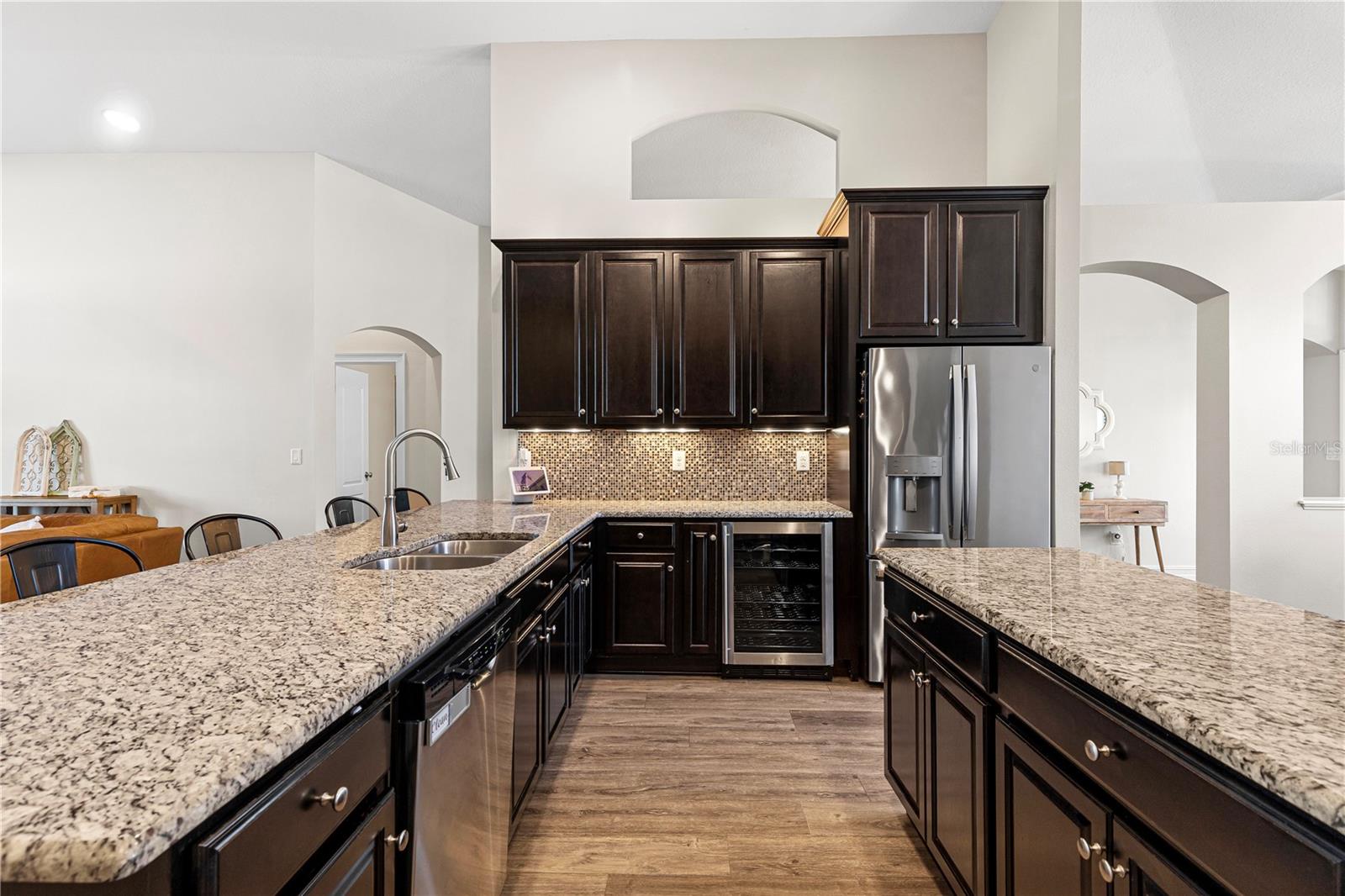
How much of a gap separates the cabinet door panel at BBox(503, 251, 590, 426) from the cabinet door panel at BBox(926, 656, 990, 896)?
2.63 metres

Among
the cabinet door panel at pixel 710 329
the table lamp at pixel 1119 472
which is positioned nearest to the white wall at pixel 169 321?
the cabinet door panel at pixel 710 329

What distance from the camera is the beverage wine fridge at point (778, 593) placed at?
11.6ft

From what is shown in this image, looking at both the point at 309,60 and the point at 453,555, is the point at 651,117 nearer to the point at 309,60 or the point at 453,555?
A: the point at 309,60

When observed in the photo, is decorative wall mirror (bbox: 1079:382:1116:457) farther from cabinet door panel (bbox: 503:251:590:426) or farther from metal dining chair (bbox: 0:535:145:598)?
metal dining chair (bbox: 0:535:145:598)

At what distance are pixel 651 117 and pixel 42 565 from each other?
368cm

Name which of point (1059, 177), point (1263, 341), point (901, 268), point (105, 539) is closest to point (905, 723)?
point (901, 268)

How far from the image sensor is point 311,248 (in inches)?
209

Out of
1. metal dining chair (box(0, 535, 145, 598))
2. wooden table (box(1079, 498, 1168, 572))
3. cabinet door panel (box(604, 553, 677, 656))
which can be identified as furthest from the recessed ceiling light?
wooden table (box(1079, 498, 1168, 572))

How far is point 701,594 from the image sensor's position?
357 cm

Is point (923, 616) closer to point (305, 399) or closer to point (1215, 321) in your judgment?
point (1215, 321)

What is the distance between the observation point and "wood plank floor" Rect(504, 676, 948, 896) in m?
1.92

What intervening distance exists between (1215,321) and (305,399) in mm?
6992

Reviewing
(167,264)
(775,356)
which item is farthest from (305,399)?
(775,356)

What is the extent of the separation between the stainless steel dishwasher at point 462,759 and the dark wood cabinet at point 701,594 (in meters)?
1.79
